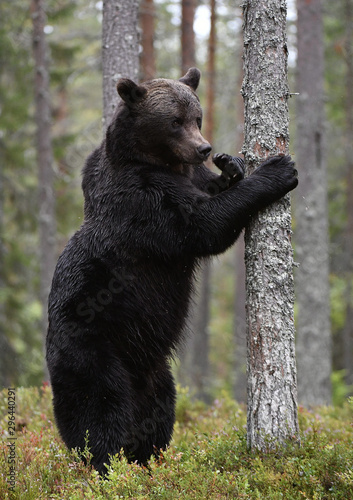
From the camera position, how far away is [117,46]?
7684mm

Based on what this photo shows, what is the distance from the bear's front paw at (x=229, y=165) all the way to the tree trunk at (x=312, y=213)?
7.23 metres

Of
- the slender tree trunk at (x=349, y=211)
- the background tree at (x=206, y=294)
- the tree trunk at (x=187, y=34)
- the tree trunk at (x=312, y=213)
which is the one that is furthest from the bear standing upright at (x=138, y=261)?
the slender tree trunk at (x=349, y=211)

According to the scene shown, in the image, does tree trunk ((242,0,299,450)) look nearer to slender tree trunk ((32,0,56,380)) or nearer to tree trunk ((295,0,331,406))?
tree trunk ((295,0,331,406))

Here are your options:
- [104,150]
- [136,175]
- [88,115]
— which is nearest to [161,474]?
[136,175]

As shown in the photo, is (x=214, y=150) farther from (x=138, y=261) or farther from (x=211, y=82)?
(x=138, y=261)

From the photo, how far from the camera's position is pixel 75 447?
4.80m

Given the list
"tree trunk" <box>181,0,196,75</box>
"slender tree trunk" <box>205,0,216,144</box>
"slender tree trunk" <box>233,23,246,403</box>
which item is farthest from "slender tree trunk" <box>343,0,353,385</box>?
"tree trunk" <box>181,0,196,75</box>

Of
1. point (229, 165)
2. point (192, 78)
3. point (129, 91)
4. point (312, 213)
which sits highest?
point (312, 213)

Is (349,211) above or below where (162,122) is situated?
above

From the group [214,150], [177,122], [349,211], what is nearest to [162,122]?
[177,122]

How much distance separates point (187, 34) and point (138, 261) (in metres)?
11.4

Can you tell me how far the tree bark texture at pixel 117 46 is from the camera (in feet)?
25.1

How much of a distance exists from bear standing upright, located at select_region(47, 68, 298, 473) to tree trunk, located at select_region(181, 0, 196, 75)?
9678mm

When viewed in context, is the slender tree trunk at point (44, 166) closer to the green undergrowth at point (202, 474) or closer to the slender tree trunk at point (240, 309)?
the slender tree trunk at point (240, 309)
